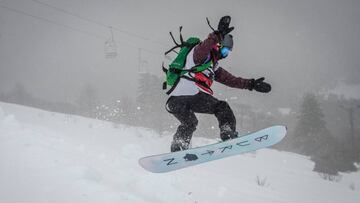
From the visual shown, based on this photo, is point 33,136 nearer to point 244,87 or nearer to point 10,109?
point 244,87

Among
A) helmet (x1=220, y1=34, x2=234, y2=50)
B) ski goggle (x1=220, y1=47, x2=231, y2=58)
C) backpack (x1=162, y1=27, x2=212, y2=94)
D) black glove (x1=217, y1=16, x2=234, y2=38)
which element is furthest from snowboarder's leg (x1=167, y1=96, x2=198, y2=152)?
black glove (x1=217, y1=16, x2=234, y2=38)

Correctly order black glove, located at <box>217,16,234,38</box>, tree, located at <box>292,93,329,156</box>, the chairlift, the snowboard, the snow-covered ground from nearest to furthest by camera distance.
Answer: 1. black glove, located at <box>217,16,234,38</box>
2. the snowboard
3. the snow-covered ground
4. the chairlift
5. tree, located at <box>292,93,329,156</box>

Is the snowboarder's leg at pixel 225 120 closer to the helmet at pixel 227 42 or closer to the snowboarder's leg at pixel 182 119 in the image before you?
the snowboarder's leg at pixel 182 119

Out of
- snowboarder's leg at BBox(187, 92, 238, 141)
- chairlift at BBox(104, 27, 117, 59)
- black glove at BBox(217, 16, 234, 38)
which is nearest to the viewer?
black glove at BBox(217, 16, 234, 38)

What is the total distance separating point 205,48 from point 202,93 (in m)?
0.68

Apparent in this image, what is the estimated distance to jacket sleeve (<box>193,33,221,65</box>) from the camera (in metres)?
4.16

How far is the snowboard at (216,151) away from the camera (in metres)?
4.66

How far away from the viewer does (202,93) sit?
15.0ft

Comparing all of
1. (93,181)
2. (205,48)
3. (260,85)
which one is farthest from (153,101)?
(205,48)

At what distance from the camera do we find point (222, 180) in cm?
812

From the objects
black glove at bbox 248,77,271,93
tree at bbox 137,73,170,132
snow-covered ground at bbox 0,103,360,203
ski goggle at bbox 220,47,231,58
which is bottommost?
snow-covered ground at bbox 0,103,360,203

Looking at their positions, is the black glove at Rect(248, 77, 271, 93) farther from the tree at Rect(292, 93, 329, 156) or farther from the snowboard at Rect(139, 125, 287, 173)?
the tree at Rect(292, 93, 329, 156)

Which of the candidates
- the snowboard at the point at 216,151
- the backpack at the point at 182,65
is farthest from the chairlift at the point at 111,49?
the backpack at the point at 182,65

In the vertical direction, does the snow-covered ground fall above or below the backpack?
below
